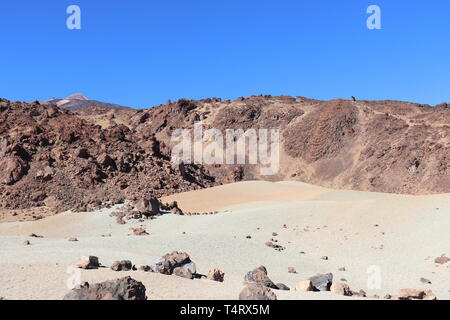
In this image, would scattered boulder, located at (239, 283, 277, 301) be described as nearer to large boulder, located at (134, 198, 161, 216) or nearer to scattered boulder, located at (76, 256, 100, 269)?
scattered boulder, located at (76, 256, 100, 269)

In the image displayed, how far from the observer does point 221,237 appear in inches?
583

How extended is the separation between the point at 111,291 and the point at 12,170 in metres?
22.0

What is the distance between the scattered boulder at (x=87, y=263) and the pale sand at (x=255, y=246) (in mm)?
221

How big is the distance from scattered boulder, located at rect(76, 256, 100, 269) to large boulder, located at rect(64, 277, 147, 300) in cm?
210

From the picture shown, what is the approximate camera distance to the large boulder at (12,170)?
2545 centimetres

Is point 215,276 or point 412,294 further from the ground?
point 215,276

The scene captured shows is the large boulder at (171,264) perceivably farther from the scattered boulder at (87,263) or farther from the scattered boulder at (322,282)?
the scattered boulder at (322,282)

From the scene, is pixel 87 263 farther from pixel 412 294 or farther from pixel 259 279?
pixel 412 294

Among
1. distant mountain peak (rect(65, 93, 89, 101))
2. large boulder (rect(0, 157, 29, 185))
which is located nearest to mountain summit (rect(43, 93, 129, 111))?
distant mountain peak (rect(65, 93, 89, 101))

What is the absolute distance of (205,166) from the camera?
42.8 meters

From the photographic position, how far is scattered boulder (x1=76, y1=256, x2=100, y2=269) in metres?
8.40

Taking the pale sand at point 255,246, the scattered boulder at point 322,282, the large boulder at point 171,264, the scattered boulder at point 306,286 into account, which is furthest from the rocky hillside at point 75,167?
the scattered boulder at point 306,286

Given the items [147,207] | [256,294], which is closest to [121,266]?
[256,294]
